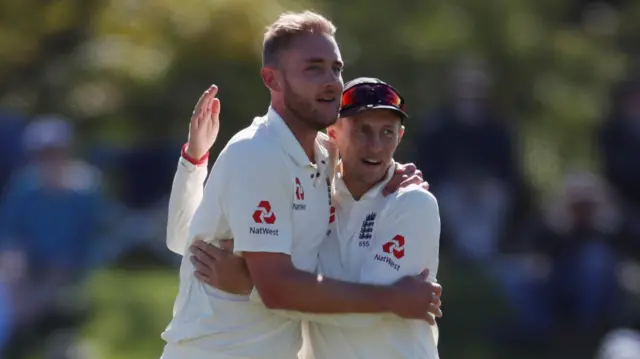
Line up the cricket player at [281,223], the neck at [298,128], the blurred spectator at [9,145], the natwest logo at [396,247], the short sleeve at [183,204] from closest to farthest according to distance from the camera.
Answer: the cricket player at [281,223]
the natwest logo at [396,247]
the neck at [298,128]
the short sleeve at [183,204]
the blurred spectator at [9,145]

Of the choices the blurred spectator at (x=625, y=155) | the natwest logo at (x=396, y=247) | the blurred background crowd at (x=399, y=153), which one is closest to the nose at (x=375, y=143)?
the natwest logo at (x=396, y=247)

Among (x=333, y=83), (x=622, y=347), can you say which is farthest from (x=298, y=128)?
(x=622, y=347)

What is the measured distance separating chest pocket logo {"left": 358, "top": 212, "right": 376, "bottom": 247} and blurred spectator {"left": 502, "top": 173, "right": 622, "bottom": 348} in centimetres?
494

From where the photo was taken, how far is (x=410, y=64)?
1169 centimetres

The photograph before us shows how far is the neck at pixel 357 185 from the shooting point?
5.14m

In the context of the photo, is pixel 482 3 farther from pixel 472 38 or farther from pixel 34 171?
pixel 34 171

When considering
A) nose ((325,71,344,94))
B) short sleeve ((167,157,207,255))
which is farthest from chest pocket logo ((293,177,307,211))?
short sleeve ((167,157,207,255))

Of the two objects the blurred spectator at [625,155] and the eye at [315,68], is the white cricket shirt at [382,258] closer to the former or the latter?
the eye at [315,68]

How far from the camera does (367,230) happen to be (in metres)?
5.05

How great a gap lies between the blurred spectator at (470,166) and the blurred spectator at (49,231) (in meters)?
2.56

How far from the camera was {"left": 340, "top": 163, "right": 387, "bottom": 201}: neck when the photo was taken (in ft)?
16.9

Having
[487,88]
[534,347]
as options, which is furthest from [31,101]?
[534,347]

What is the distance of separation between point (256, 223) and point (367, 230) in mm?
447

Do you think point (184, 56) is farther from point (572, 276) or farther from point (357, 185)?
point (357, 185)
